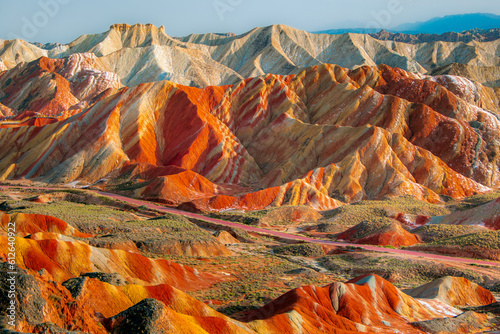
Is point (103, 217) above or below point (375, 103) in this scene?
below

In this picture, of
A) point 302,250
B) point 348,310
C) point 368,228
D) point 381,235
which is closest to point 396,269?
point 302,250

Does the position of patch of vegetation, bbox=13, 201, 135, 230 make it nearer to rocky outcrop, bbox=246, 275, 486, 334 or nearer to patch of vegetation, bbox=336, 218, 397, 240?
patch of vegetation, bbox=336, 218, 397, 240

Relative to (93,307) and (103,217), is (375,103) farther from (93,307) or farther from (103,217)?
(93,307)

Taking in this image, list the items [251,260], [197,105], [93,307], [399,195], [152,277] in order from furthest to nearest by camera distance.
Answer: [197,105] < [399,195] < [251,260] < [152,277] < [93,307]

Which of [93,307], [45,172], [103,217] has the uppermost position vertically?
[93,307]

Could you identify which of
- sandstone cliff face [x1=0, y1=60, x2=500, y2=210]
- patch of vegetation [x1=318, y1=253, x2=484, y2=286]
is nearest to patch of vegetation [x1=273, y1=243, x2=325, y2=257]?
patch of vegetation [x1=318, y1=253, x2=484, y2=286]

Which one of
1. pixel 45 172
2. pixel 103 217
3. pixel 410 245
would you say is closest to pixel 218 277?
pixel 103 217

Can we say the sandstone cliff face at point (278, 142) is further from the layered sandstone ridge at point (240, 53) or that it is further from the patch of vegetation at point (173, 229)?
the layered sandstone ridge at point (240, 53)
